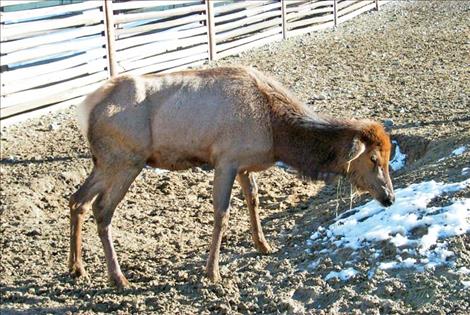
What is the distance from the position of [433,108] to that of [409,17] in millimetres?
11227

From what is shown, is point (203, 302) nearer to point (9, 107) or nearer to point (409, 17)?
point (9, 107)

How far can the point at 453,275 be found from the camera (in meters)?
6.19

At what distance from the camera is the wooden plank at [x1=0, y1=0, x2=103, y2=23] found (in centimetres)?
1239

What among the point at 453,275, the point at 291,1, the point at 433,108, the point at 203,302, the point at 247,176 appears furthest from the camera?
the point at 291,1

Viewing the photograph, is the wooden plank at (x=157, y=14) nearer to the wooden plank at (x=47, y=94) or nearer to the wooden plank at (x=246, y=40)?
the wooden plank at (x=246, y=40)

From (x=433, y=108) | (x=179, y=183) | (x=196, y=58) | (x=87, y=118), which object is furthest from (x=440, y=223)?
(x=196, y=58)

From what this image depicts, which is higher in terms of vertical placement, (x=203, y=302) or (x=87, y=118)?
(x=87, y=118)

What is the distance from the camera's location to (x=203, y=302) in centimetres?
672

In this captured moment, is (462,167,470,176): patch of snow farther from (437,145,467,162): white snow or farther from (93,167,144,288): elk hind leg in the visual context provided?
(93,167,144,288): elk hind leg

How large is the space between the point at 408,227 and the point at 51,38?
770cm

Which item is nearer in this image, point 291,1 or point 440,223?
point 440,223

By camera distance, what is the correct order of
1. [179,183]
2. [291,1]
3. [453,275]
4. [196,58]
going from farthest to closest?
[291,1] → [196,58] → [179,183] → [453,275]

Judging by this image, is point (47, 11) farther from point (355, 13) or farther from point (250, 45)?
point (355, 13)

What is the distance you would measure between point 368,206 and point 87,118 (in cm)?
249
